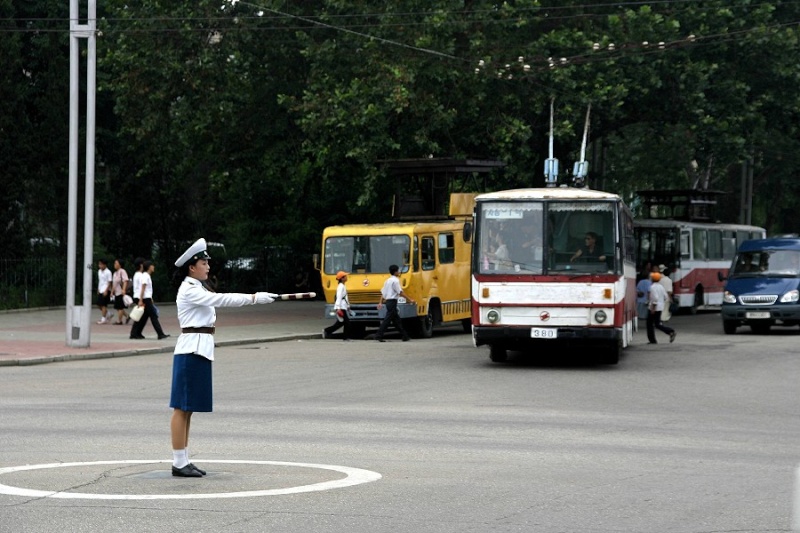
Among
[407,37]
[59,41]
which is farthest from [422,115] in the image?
[59,41]

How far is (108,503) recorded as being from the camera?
9.49m

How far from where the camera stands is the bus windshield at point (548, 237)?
76.0ft

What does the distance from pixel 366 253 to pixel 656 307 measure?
22.7 feet

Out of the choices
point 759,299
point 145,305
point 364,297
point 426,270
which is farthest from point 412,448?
point 759,299

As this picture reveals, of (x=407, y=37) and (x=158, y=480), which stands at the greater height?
(x=407, y=37)

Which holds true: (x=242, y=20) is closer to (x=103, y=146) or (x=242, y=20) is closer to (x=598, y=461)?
(x=103, y=146)

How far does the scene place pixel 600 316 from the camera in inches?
896

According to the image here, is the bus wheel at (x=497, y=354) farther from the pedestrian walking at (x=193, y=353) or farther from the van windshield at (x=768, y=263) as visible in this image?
the pedestrian walking at (x=193, y=353)

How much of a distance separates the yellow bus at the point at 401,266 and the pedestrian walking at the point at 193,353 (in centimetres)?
2060

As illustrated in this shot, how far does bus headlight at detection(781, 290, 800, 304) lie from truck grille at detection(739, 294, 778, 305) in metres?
0.18

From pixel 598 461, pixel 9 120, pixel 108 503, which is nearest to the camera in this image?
pixel 108 503

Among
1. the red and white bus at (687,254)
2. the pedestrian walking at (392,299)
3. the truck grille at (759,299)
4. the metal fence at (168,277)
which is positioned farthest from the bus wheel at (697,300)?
the pedestrian walking at (392,299)

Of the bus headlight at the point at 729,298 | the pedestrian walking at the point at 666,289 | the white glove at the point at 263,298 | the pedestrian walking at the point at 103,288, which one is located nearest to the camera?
the white glove at the point at 263,298

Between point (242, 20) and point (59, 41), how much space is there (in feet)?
26.3
